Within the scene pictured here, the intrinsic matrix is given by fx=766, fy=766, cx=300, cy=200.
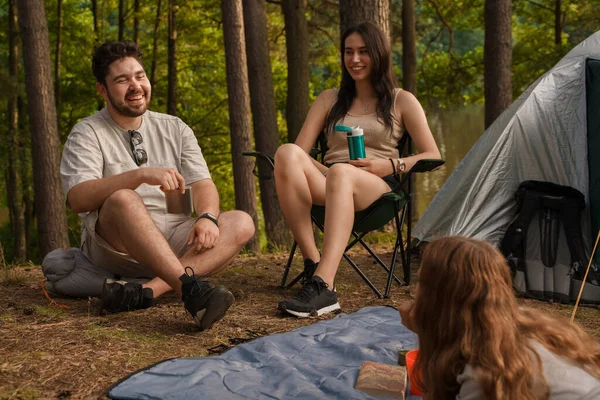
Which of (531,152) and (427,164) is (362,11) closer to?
(531,152)

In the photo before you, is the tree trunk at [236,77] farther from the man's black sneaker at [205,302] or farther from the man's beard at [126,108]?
the man's black sneaker at [205,302]

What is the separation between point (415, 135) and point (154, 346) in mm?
1755

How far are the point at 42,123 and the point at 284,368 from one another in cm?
577

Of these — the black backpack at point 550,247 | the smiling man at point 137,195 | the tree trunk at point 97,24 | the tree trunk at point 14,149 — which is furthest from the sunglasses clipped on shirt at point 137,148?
the tree trunk at point 97,24

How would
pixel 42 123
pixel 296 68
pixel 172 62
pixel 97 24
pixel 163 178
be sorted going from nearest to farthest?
1. pixel 163 178
2. pixel 42 123
3. pixel 296 68
4. pixel 172 62
5. pixel 97 24

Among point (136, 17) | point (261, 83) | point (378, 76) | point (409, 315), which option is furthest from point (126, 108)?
point (136, 17)

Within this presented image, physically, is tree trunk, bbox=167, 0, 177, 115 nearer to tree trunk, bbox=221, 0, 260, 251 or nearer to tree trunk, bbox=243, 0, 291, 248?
tree trunk, bbox=243, 0, 291, 248

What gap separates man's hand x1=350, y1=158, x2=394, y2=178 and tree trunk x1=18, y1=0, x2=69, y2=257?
4663 mm

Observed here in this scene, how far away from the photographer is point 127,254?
3352 mm

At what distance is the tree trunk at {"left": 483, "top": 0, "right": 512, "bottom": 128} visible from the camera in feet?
23.6

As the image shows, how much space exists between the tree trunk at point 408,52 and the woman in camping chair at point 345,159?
6.16 metres

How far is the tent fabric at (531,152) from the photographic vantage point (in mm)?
4090

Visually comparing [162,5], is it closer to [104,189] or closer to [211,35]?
[211,35]

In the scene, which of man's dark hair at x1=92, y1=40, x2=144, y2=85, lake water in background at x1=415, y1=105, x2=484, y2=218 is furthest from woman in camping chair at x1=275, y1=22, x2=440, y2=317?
lake water in background at x1=415, y1=105, x2=484, y2=218
